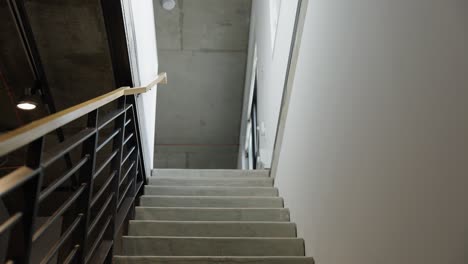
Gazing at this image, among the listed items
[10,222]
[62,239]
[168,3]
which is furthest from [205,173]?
[168,3]

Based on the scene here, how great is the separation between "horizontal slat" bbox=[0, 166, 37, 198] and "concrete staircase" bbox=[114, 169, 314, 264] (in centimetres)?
138

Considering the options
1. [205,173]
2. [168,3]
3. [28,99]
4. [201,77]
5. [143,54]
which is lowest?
[205,173]

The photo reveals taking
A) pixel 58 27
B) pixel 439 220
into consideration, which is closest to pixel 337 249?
pixel 439 220

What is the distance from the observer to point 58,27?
9.30ft

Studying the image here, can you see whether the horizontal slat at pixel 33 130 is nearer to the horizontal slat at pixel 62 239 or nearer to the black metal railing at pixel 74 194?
the black metal railing at pixel 74 194

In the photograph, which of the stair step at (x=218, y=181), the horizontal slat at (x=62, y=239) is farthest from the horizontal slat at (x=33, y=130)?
the stair step at (x=218, y=181)

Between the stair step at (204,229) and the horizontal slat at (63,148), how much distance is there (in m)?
1.30

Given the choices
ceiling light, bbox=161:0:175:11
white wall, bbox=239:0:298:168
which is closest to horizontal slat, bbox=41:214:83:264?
white wall, bbox=239:0:298:168

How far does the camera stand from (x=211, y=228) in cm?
278

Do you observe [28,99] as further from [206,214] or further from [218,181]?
[218,181]

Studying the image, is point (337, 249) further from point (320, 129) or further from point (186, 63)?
point (186, 63)

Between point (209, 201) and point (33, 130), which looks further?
point (209, 201)

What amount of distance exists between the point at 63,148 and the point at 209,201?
2021 mm

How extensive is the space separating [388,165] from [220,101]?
756cm
